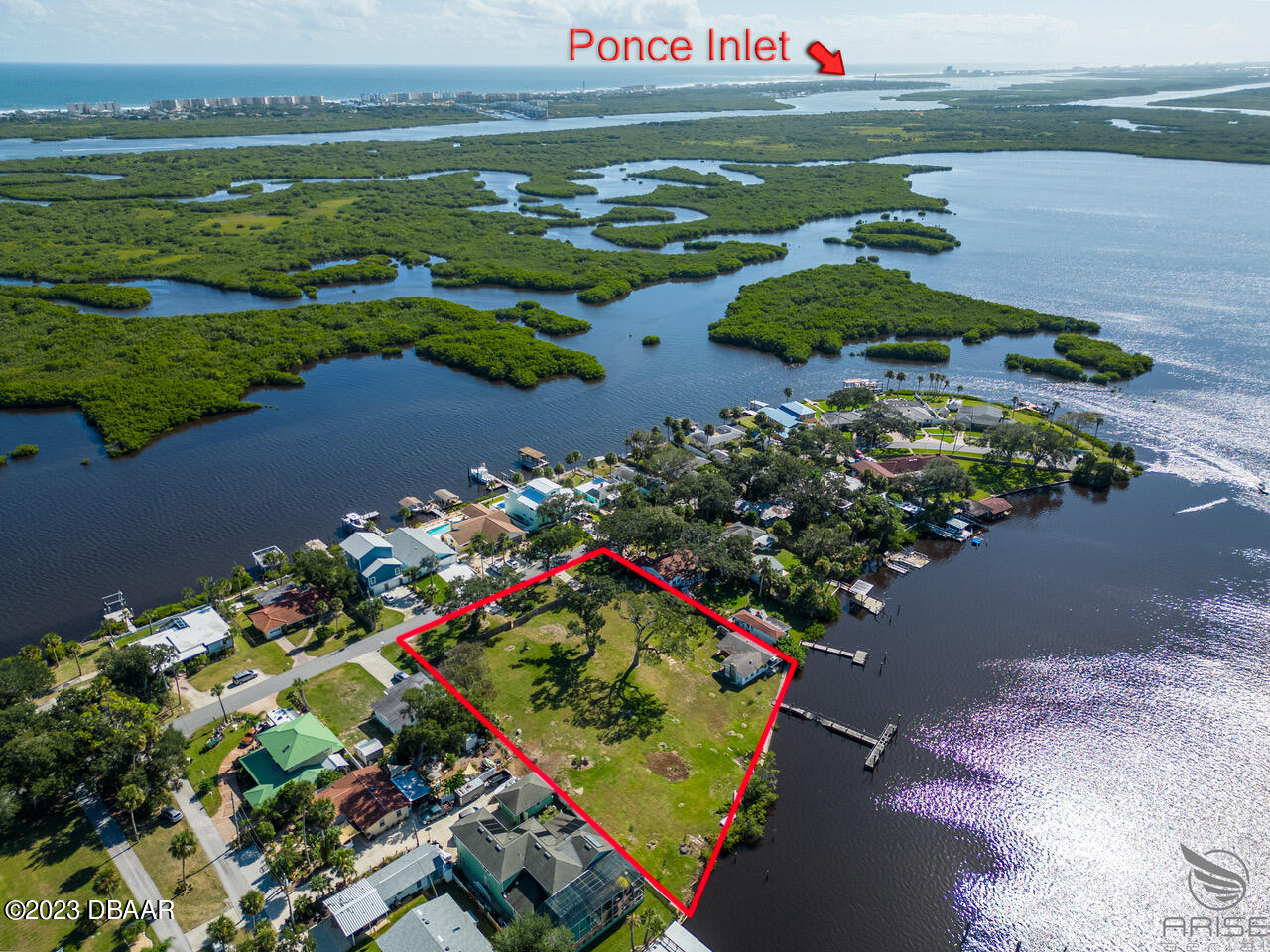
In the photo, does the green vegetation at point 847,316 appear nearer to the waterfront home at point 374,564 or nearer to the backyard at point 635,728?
the backyard at point 635,728

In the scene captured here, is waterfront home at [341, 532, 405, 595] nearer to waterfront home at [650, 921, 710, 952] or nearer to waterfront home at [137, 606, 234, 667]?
waterfront home at [137, 606, 234, 667]

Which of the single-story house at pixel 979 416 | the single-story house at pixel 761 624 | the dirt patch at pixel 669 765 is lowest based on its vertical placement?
the dirt patch at pixel 669 765

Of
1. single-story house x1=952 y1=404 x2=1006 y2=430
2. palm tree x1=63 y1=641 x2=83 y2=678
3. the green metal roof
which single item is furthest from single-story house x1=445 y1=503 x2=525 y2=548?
single-story house x1=952 y1=404 x2=1006 y2=430

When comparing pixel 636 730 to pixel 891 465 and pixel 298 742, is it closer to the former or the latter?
pixel 298 742

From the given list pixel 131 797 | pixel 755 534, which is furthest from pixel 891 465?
pixel 131 797

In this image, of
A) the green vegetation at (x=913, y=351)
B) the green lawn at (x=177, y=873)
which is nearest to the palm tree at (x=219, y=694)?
the green lawn at (x=177, y=873)

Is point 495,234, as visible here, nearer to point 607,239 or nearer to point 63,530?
point 607,239
